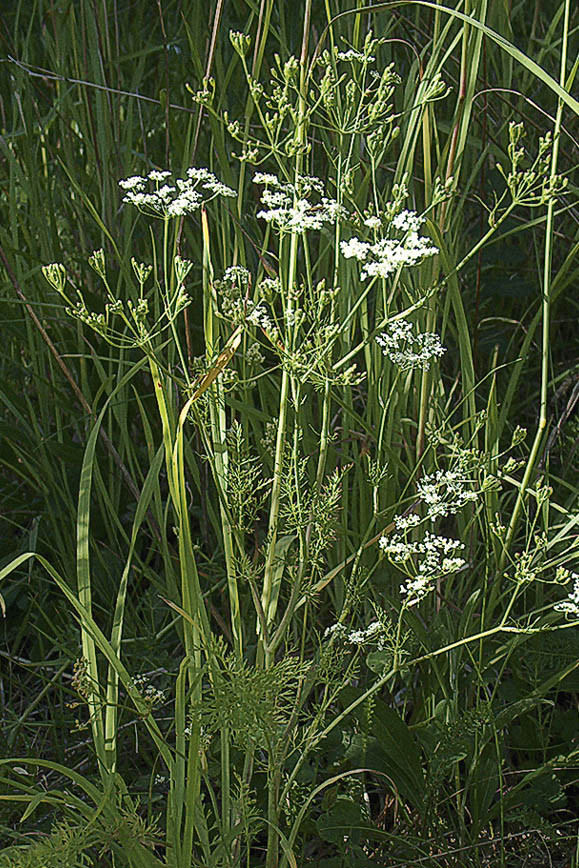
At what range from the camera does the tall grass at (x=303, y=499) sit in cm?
86

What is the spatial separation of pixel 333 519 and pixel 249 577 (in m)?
0.09

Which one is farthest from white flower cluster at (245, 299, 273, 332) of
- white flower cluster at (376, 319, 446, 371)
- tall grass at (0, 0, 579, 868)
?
white flower cluster at (376, 319, 446, 371)

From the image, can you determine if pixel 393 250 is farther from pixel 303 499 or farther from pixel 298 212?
pixel 303 499

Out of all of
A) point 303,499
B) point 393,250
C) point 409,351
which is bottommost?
point 303,499

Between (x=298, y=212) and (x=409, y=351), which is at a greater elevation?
(x=298, y=212)

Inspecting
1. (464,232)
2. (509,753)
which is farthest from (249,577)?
(464,232)

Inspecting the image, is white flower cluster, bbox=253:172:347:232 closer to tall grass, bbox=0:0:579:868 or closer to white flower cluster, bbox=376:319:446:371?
tall grass, bbox=0:0:579:868

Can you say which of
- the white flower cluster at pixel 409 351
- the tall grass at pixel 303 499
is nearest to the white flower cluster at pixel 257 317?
the tall grass at pixel 303 499

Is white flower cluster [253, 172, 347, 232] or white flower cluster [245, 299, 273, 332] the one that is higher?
white flower cluster [253, 172, 347, 232]

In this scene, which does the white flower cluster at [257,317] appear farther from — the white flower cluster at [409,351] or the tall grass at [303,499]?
the white flower cluster at [409,351]

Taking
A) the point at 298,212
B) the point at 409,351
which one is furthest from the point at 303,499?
the point at 298,212

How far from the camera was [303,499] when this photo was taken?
943 millimetres

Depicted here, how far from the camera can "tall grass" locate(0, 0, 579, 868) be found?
0.86 meters

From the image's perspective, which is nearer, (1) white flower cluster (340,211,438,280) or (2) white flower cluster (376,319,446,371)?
(1) white flower cluster (340,211,438,280)
